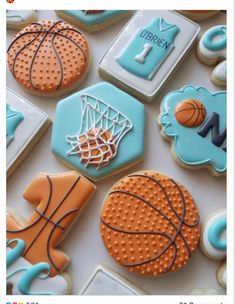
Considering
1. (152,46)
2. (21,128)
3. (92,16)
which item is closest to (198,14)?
(152,46)

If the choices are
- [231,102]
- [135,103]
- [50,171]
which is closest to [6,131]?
[50,171]

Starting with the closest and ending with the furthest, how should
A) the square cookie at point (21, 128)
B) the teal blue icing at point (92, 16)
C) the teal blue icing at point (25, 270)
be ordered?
the teal blue icing at point (25, 270)
the square cookie at point (21, 128)
the teal blue icing at point (92, 16)

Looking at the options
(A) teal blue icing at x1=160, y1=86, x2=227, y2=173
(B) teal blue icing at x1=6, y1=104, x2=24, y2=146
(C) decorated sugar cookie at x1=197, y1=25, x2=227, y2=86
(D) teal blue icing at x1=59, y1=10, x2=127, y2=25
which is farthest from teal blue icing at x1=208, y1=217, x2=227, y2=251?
(D) teal blue icing at x1=59, y1=10, x2=127, y2=25

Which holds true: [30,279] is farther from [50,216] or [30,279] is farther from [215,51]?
[215,51]

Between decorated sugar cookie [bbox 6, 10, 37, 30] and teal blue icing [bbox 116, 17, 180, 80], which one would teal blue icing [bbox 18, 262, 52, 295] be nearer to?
teal blue icing [bbox 116, 17, 180, 80]

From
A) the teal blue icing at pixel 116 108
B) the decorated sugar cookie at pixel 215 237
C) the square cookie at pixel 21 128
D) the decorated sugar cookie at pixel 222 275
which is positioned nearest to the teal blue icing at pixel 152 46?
the teal blue icing at pixel 116 108

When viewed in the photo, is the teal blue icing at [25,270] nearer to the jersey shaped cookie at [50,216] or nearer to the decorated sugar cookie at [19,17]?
the jersey shaped cookie at [50,216]
